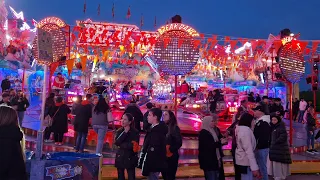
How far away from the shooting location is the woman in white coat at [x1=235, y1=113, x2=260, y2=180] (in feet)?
17.4

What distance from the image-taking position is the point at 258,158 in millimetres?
6625

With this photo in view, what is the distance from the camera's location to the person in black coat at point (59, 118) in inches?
399

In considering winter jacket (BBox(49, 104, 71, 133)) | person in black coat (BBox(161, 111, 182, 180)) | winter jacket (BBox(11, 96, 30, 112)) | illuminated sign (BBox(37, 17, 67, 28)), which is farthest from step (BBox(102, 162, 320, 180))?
illuminated sign (BBox(37, 17, 67, 28))

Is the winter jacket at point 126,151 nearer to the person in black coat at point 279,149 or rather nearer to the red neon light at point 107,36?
the person in black coat at point 279,149

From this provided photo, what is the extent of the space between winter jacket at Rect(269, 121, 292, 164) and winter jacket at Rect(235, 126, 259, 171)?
200cm

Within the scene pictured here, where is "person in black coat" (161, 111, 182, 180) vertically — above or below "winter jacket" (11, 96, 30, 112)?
below

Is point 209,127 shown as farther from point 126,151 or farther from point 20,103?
point 20,103

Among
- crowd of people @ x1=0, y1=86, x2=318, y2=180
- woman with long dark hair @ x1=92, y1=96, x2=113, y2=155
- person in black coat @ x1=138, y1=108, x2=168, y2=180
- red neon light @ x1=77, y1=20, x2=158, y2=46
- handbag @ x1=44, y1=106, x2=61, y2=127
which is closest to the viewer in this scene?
crowd of people @ x1=0, y1=86, x2=318, y2=180

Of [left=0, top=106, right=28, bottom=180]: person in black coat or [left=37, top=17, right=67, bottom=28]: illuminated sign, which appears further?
[left=37, top=17, right=67, bottom=28]: illuminated sign

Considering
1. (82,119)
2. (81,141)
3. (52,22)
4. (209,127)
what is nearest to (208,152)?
(209,127)

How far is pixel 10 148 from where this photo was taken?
3330 mm

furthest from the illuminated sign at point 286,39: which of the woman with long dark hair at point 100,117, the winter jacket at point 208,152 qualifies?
the winter jacket at point 208,152

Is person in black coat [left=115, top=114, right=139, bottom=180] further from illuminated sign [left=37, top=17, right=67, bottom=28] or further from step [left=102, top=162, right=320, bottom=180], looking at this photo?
illuminated sign [left=37, top=17, right=67, bottom=28]

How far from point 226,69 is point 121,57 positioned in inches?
336
